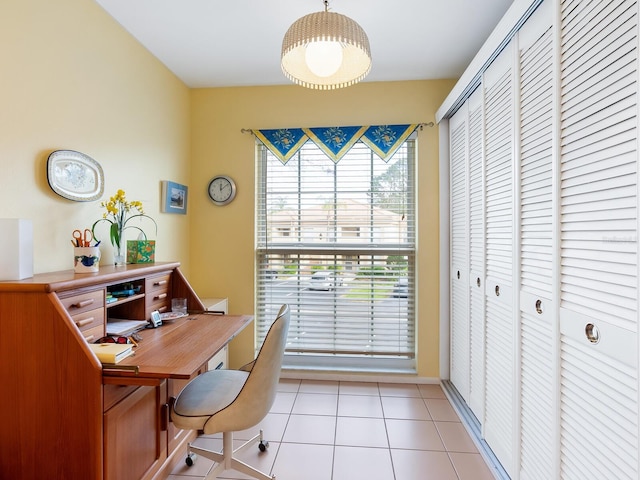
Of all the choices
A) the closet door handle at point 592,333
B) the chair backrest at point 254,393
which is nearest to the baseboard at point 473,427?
the closet door handle at point 592,333

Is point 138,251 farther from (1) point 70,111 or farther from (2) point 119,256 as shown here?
(1) point 70,111

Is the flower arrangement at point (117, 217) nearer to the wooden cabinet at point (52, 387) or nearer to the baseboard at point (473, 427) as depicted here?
the wooden cabinet at point (52, 387)

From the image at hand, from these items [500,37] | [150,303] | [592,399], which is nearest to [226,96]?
[150,303]

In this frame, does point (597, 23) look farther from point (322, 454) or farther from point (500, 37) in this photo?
point (322, 454)

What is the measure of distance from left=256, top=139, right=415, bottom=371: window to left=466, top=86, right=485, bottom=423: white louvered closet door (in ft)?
2.27

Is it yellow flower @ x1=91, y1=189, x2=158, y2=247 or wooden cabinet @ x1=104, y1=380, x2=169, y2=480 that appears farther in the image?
yellow flower @ x1=91, y1=189, x2=158, y2=247

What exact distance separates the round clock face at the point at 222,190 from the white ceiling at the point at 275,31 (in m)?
0.88

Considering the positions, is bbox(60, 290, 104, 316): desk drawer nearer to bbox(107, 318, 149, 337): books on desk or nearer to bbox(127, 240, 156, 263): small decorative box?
bbox(107, 318, 149, 337): books on desk

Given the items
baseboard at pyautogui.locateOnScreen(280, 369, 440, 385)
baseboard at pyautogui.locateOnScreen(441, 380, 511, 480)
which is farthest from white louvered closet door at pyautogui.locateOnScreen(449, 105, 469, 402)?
baseboard at pyautogui.locateOnScreen(280, 369, 440, 385)

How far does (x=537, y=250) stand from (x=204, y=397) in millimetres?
1709

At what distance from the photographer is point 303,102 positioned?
2.94 m

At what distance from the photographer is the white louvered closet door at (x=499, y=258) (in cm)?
169

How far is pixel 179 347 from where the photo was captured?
4.99 ft

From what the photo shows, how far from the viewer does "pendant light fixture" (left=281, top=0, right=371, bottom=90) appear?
1.39m
